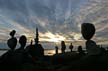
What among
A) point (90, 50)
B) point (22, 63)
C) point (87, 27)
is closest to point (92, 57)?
point (90, 50)

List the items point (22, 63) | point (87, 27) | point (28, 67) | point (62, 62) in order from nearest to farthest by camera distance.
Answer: point (87, 27), point (62, 62), point (28, 67), point (22, 63)

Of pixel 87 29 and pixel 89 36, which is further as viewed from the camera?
pixel 89 36

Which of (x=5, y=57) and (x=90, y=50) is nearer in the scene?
(x=90, y=50)

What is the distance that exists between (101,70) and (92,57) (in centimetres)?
52

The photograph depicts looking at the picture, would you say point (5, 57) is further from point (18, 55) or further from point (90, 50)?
point (90, 50)

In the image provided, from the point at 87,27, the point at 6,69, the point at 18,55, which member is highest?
the point at 87,27

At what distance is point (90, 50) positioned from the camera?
24.2 ft

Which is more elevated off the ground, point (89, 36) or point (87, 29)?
point (87, 29)

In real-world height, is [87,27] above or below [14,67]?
above

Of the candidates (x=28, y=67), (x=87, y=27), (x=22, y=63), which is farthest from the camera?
(x=22, y=63)

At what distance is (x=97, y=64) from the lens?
7.27 m

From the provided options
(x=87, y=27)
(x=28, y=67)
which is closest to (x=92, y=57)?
(x=87, y=27)

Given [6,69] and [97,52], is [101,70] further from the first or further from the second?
[6,69]

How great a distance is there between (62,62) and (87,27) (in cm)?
235
